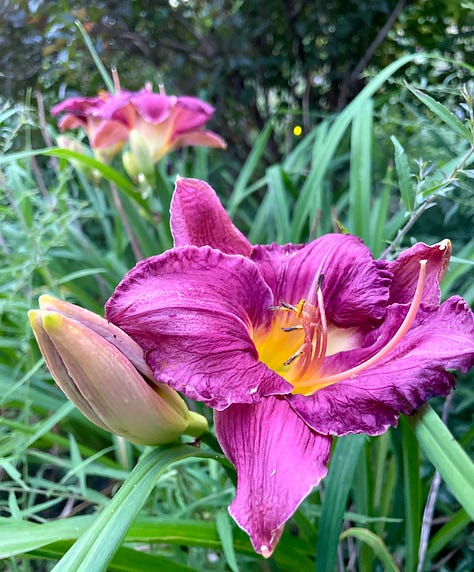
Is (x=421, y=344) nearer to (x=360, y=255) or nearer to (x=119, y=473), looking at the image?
(x=360, y=255)

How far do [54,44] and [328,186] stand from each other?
772 mm

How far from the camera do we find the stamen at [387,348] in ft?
1.25

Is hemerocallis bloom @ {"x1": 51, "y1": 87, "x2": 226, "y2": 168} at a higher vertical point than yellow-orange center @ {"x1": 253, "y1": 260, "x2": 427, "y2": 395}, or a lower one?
higher

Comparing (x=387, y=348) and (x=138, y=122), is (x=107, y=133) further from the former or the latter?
(x=387, y=348)

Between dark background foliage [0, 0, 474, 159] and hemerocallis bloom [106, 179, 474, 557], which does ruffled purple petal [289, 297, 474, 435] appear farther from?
dark background foliage [0, 0, 474, 159]

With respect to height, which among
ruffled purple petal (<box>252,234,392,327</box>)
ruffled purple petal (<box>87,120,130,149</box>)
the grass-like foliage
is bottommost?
the grass-like foliage

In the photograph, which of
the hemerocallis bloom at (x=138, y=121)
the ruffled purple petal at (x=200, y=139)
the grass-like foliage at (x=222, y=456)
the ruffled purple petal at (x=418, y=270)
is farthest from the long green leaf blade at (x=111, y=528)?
the ruffled purple petal at (x=200, y=139)

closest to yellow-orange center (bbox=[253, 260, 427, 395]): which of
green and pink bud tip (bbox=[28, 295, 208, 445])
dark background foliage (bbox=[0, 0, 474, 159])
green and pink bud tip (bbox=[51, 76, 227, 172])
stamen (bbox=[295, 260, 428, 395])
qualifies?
stamen (bbox=[295, 260, 428, 395])

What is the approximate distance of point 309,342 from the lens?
46cm

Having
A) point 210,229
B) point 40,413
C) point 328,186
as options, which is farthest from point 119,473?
point 328,186

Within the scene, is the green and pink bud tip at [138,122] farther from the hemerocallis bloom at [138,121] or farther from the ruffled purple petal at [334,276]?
the ruffled purple petal at [334,276]

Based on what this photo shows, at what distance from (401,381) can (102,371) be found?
21 centimetres

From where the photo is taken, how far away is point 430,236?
3.35ft

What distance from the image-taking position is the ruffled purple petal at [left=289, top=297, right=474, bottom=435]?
14.7 inches
